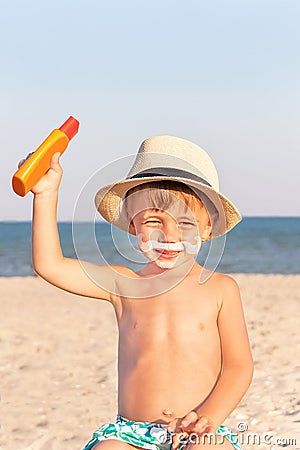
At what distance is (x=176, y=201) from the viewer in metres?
2.53

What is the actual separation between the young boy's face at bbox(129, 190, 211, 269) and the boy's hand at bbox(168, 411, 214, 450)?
0.51m

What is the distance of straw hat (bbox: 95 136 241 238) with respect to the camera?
8.34ft

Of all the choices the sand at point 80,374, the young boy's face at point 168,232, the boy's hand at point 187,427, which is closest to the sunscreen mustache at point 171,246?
the young boy's face at point 168,232

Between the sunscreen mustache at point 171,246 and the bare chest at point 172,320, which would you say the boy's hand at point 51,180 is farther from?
the bare chest at point 172,320

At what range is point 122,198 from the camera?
2695 millimetres

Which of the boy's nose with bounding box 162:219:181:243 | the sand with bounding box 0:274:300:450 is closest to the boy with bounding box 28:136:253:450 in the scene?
the boy's nose with bounding box 162:219:181:243

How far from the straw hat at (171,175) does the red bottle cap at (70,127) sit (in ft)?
0.78

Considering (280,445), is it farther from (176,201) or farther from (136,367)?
(176,201)

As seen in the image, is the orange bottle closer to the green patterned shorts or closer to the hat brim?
the hat brim

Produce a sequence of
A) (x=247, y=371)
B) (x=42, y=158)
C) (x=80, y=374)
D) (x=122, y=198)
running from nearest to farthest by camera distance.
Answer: (x=42, y=158) < (x=247, y=371) < (x=122, y=198) < (x=80, y=374)

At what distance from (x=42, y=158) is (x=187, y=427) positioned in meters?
0.97

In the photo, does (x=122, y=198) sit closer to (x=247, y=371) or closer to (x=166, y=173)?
(x=166, y=173)

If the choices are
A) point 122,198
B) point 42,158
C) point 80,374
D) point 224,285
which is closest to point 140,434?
point 224,285

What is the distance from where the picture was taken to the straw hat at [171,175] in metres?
2.54
